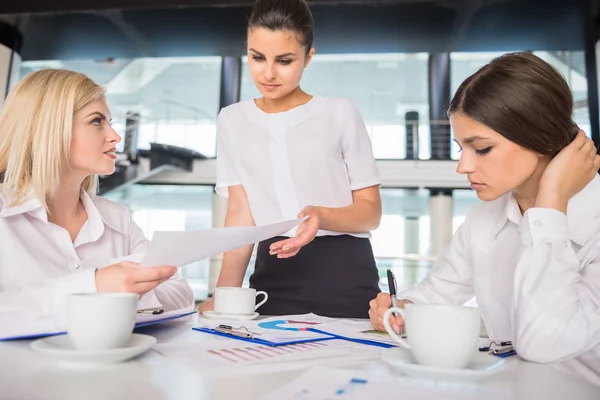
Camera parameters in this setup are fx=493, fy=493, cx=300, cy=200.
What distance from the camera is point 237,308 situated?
862 millimetres

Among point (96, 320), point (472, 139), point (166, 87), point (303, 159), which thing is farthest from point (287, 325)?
point (166, 87)

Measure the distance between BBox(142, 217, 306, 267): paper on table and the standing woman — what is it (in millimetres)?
433

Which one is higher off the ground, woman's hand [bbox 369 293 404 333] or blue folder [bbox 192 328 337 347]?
woman's hand [bbox 369 293 404 333]

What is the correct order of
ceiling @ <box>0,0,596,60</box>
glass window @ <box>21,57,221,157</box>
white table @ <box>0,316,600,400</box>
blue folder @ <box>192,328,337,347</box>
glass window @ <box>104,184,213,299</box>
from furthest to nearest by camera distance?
glass window @ <box>104,184,213,299</box>, glass window @ <box>21,57,221,157</box>, ceiling @ <box>0,0,596,60</box>, blue folder @ <box>192,328,337,347</box>, white table @ <box>0,316,600,400</box>

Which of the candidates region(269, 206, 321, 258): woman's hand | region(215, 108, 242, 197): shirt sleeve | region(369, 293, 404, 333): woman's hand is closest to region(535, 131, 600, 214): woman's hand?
region(369, 293, 404, 333): woman's hand

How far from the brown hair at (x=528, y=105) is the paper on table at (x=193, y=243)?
426mm

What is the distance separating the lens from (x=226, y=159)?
4.27 feet

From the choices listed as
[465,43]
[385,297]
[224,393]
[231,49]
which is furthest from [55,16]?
[224,393]

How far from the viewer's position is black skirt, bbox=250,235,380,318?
112cm

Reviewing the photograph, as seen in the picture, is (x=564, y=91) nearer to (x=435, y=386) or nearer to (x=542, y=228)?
A: (x=542, y=228)

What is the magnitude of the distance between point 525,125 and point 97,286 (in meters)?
0.69

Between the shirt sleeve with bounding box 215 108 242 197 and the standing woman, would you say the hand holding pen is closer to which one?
the standing woman

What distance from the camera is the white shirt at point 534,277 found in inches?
24.2

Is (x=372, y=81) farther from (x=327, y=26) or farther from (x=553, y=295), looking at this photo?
(x=553, y=295)
